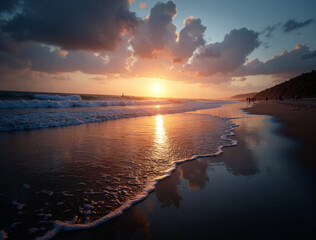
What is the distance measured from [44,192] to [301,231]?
4.07 metres

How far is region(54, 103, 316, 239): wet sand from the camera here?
201 cm

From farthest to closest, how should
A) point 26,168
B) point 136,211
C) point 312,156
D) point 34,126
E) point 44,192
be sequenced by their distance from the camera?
point 34,126
point 312,156
point 26,168
point 44,192
point 136,211

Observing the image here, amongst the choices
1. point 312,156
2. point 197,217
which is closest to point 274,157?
point 312,156

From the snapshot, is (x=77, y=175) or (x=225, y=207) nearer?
(x=225, y=207)

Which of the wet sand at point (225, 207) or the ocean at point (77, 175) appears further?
the ocean at point (77, 175)

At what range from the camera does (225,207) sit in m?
2.45

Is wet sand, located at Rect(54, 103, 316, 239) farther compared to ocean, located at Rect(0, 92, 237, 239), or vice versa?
ocean, located at Rect(0, 92, 237, 239)

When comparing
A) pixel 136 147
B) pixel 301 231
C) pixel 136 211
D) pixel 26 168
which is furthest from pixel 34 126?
pixel 301 231

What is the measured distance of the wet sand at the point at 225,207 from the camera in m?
2.01

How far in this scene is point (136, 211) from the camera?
2.43 meters

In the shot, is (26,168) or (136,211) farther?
(26,168)

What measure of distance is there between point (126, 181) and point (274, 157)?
4.22 m

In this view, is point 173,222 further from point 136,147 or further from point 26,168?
point 26,168

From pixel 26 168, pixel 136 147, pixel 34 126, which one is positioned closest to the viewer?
pixel 26 168
